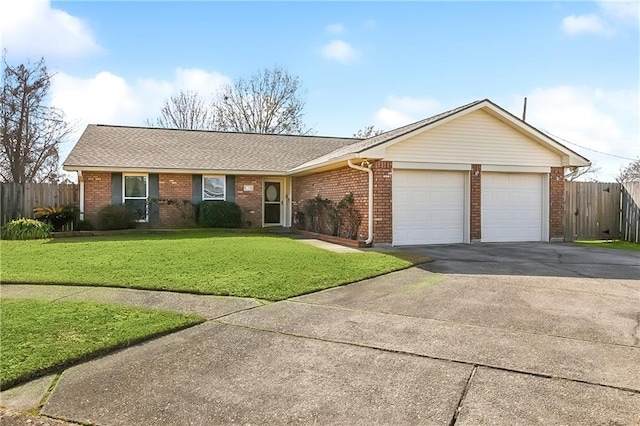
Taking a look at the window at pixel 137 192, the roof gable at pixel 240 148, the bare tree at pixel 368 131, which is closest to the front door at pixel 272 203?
the roof gable at pixel 240 148

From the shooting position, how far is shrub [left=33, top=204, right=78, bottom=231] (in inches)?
581

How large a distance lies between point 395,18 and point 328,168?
510 cm

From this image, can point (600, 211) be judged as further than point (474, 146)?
Yes

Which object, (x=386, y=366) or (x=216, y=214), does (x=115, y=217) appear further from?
(x=386, y=366)

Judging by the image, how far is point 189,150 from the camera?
18500 millimetres

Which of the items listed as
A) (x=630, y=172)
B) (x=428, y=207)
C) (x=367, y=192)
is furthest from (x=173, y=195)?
(x=630, y=172)

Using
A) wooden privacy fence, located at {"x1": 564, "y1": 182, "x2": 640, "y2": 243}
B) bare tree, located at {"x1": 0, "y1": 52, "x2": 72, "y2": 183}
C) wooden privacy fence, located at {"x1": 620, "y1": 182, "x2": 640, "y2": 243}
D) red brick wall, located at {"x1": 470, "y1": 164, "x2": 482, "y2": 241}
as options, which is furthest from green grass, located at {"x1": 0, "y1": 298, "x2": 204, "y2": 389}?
bare tree, located at {"x1": 0, "y1": 52, "x2": 72, "y2": 183}

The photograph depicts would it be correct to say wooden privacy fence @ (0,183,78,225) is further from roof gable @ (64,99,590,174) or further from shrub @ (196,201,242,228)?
shrub @ (196,201,242,228)

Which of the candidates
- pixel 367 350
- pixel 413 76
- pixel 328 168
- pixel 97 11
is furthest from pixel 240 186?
pixel 367 350

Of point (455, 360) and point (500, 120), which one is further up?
point (500, 120)

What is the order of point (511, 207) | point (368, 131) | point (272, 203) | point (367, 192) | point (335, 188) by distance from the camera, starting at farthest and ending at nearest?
point (368, 131) < point (272, 203) < point (335, 188) < point (511, 207) < point (367, 192)

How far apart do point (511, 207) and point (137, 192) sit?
12.9m

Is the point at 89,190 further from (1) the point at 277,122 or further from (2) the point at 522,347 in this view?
(1) the point at 277,122

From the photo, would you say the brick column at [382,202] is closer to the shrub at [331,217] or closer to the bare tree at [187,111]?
the shrub at [331,217]
